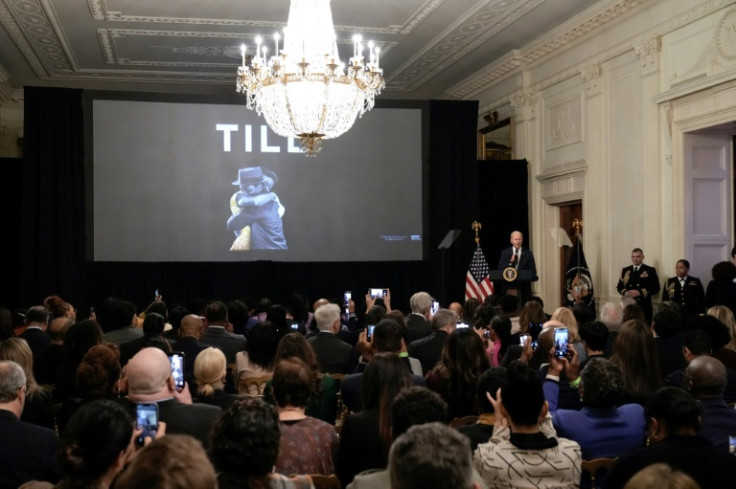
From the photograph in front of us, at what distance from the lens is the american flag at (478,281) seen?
39.1 feet

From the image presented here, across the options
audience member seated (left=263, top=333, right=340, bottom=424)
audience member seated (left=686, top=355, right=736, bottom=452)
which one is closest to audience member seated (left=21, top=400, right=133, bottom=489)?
audience member seated (left=263, top=333, right=340, bottom=424)

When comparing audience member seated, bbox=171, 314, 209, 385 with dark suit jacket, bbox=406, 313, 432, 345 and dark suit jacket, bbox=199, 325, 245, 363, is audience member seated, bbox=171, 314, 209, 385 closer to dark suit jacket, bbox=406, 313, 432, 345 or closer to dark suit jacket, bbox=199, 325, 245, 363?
dark suit jacket, bbox=199, 325, 245, 363

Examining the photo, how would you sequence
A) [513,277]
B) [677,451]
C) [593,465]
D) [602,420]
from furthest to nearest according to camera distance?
[513,277], [602,420], [593,465], [677,451]

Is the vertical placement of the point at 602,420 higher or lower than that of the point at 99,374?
lower

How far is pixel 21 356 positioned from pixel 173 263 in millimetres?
9107

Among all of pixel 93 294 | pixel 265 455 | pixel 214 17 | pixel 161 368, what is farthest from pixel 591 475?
pixel 93 294

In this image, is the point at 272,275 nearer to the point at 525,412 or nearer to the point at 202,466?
the point at 525,412

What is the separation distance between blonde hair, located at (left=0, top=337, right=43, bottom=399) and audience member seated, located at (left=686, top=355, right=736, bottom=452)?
303 centimetres

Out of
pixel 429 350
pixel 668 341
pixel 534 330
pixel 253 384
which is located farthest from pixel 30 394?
pixel 668 341

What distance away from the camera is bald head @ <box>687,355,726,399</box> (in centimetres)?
348

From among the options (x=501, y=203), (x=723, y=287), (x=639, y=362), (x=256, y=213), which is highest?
(x=501, y=203)

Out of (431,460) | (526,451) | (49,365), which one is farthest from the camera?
(49,365)

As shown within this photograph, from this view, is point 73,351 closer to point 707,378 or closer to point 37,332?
point 37,332

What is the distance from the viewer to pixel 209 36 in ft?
41.2
